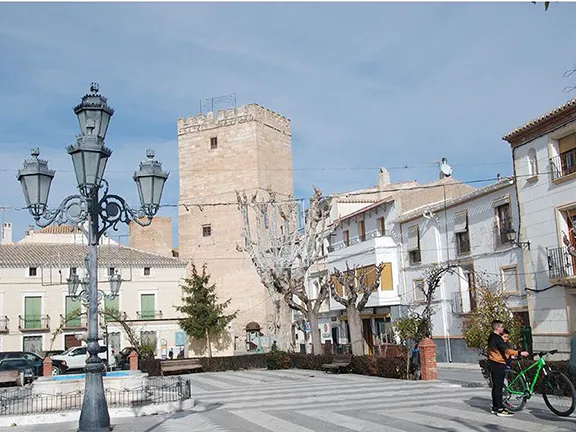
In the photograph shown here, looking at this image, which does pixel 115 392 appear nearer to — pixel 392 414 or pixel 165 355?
pixel 392 414

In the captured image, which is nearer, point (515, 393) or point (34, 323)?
point (515, 393)

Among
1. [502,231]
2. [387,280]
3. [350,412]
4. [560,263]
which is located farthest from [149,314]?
[350,412]

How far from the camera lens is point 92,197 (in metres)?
9.43

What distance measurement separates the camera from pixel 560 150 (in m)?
23.8

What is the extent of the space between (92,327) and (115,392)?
5.44 metres

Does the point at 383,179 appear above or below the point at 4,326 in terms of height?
above

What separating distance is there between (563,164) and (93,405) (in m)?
19.2

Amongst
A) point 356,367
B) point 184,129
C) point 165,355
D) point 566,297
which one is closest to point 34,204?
point 356,367

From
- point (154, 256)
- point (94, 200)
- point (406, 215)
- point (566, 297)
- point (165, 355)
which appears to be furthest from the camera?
point (154, 256)

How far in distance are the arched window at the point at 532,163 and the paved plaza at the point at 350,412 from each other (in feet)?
35.1

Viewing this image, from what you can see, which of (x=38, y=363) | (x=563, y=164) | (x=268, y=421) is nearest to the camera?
(x=268, y=421)

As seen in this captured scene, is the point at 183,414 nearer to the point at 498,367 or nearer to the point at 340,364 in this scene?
the point at 498,367

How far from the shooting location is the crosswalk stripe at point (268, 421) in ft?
35.2

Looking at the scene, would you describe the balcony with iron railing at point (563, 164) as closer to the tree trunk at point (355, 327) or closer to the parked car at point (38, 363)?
the tree trunk at point (355, 327)
